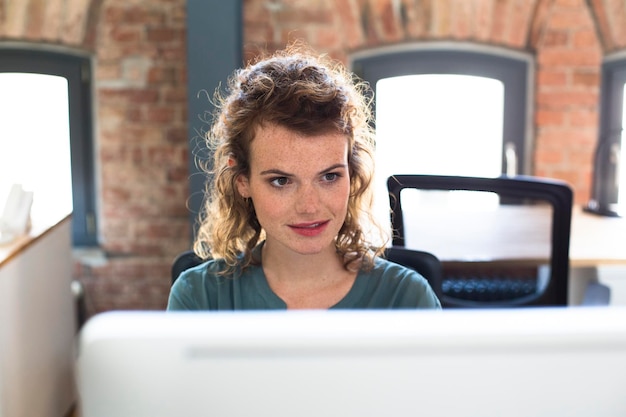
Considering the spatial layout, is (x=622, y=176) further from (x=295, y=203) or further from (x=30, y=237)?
(x=295, y=203)

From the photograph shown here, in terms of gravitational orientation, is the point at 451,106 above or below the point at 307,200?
above

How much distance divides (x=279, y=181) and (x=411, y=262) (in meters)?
0.41

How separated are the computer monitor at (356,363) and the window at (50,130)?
10.3ft

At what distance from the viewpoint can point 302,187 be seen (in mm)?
1104

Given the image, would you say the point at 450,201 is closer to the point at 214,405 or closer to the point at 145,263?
the point at 145,263

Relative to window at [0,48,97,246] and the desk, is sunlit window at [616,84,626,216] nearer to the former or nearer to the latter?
the desk

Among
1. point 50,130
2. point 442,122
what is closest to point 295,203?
point 442,122

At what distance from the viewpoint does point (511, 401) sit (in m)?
0.45

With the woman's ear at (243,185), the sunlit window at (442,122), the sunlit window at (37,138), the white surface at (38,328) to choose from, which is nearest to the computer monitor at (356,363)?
the woman's ear at (243,185)

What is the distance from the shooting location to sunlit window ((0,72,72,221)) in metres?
3.42

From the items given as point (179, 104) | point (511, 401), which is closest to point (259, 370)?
point (511, 401)

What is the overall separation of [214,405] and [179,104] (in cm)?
301

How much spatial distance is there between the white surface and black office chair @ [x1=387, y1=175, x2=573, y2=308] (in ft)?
3.70

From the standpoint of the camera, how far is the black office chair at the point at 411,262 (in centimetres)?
139
